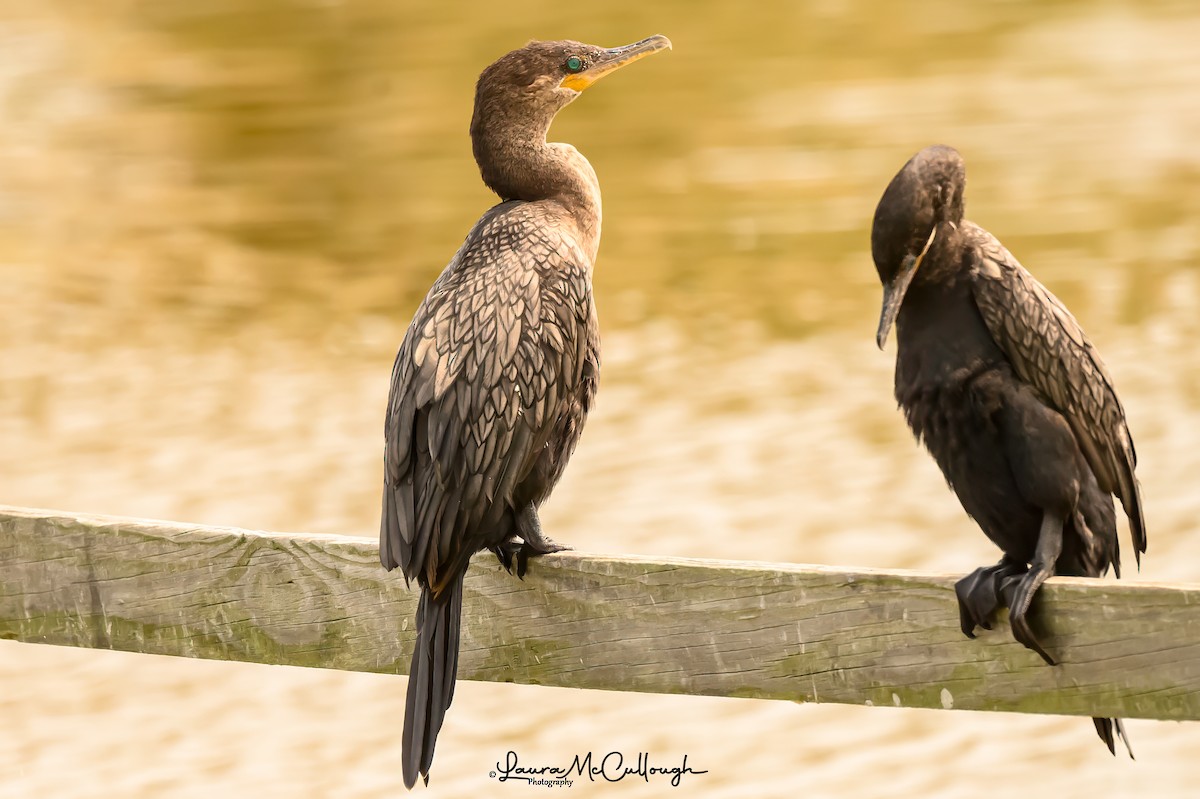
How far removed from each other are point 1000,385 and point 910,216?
1.03 feet

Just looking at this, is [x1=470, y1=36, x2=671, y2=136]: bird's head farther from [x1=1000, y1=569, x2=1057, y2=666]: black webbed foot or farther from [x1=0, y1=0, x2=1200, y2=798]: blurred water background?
[x1=0, y1=0, x2=1200, y2=798]: blurred water background

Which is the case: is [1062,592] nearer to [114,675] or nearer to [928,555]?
[928,555]

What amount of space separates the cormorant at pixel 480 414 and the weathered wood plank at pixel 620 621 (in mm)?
86

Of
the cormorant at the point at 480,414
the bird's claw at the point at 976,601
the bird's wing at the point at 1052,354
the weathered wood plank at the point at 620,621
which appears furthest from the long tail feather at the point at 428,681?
the bird's wing at the point at 1052,354

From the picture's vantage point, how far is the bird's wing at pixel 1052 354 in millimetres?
2363

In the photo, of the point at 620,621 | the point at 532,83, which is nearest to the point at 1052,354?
the point at 620,621

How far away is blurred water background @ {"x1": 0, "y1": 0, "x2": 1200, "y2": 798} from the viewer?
426 cm

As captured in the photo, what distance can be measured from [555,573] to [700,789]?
183 cm

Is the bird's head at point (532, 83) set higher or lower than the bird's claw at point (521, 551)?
higher

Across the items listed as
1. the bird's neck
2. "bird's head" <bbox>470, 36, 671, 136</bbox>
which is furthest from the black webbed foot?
"bird's head" <bbox>470, 36, 671, 136</bbox>

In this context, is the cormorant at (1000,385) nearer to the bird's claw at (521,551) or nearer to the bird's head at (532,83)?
the bird's claw at (521,551)

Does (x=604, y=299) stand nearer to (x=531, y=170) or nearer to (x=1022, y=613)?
(x=531, y=170)

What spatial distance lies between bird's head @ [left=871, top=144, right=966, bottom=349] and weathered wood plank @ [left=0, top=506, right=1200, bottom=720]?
0.41 metres

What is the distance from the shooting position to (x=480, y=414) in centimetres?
255
